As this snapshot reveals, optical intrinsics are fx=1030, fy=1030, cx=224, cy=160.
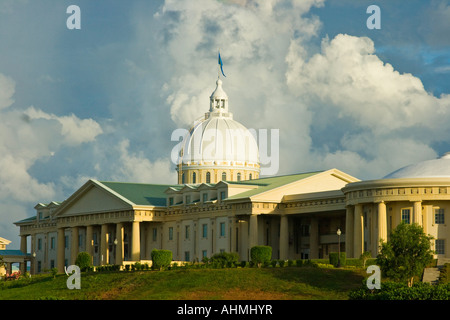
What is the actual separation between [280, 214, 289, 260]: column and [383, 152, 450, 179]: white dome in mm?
14615

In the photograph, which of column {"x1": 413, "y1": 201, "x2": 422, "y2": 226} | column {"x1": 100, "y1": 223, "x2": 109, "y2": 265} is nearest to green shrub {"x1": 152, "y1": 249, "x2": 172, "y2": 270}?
column {"x1": 413, "y1": 201, "x2": 422, "y2": 226}

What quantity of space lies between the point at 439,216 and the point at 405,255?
16.2 m

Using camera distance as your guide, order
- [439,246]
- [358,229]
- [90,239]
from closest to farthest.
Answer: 1. [439,246]
2. [358,229]
3. [90,239]

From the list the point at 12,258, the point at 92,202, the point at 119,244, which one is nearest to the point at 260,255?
the point at 119,244

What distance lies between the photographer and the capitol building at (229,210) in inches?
3366

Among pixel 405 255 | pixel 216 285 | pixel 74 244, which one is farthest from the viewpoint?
pixel 74 244

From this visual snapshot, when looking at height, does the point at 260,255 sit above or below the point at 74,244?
below

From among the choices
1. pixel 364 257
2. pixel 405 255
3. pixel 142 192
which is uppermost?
pixel 142 192

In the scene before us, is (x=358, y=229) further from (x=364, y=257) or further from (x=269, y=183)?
(x=269, y=183)

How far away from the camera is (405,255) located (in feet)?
230

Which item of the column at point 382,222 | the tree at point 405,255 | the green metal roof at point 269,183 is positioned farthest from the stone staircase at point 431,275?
the green metal roof at point 269,183

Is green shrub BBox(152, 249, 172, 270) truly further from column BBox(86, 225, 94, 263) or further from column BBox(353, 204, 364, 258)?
→ column BBox(86, 225, 94, 263)
